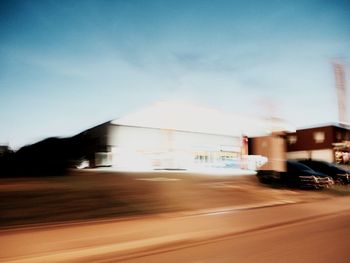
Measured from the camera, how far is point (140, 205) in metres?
12.8

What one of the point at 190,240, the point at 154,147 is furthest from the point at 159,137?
the point at 190,240

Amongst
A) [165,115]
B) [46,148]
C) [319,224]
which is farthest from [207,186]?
[165,115]

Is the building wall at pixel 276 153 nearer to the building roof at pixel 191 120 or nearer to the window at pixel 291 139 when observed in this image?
the building roof at pixel 191 120

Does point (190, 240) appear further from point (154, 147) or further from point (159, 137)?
point (159, 137)

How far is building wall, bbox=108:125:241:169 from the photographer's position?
38.2 metres

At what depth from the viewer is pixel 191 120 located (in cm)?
3938

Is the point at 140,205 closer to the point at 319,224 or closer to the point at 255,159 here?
the point at 319,224

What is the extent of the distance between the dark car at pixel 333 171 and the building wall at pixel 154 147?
17.2 meters

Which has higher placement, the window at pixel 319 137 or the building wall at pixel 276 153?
the window at pixel 319 137

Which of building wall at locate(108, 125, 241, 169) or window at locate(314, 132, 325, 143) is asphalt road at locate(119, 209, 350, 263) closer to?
building wall at locate(108, 125, 241, 169)

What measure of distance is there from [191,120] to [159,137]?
373 cm

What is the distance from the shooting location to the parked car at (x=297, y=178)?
1917 centimetres

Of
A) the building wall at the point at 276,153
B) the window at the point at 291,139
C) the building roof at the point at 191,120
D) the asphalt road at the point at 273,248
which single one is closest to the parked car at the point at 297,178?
the building wall at the point at 276,153

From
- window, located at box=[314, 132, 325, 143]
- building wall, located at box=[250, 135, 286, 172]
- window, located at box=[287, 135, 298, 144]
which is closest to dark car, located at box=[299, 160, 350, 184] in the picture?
building wall, located at box=[250, 135, 286, 172]
